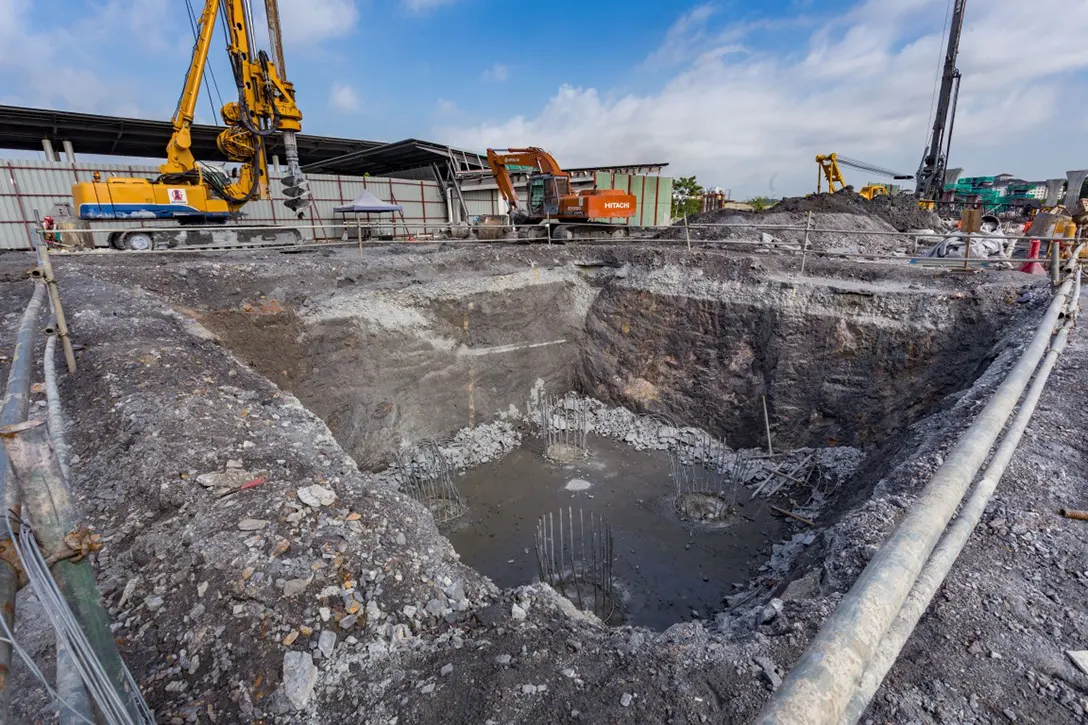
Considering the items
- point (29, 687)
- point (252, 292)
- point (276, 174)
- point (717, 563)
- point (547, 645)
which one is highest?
point (276, 174)

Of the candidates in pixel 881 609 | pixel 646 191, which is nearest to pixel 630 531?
pixel 881 609

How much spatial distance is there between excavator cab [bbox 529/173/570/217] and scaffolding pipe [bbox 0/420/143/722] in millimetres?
14359

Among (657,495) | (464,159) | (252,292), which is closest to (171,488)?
(252,292)

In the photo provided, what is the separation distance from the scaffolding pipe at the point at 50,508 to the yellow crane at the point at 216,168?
13.0m

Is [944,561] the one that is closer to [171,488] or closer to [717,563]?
[171,488]

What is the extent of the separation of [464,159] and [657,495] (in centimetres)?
2224

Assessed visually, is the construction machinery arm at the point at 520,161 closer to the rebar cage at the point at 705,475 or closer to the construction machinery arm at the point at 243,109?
the construction machinery arm at the point at 243,109

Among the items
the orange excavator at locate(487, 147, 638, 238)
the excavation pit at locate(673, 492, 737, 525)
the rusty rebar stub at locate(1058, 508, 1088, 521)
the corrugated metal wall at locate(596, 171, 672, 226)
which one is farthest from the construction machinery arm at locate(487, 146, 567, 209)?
the rusty rebar stub at locate(1058, 508, 1088, 521)

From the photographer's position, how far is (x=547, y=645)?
2.88m

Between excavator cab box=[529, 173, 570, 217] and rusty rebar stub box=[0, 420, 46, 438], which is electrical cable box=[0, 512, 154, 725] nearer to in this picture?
rusty rebar stub box=[0, 420, 46, 438]

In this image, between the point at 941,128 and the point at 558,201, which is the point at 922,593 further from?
the point at 941,128

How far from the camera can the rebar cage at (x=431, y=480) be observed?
28.6 feet

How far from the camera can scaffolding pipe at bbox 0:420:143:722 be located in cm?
119

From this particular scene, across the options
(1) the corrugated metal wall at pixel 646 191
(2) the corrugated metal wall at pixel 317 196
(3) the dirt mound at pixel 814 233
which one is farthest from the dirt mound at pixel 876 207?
(2) the corrugated metal wall at pixel 317 196
